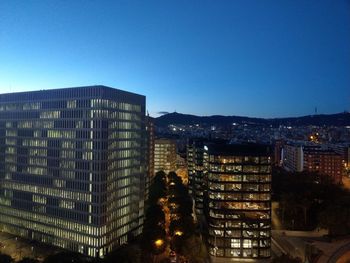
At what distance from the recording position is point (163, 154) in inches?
4924

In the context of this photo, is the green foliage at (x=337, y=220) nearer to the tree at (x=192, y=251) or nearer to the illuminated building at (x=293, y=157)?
the tree at (x=192, y=251)

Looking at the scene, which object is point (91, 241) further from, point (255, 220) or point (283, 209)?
point (283, 209)

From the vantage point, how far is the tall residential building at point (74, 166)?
49062 mm

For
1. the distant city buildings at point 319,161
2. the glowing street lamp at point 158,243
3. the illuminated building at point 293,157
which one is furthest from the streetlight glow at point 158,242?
the illuminated building at point 293,157

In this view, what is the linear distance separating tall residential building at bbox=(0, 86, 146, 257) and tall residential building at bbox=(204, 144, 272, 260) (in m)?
14.3

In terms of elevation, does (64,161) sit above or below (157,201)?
above

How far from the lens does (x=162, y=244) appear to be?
160 ft

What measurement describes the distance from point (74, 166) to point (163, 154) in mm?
75198

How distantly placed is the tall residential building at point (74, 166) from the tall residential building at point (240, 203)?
14.3 m

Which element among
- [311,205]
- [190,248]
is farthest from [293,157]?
[190,248]

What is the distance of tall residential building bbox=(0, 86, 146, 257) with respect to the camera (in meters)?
49.1

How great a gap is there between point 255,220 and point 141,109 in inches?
1061

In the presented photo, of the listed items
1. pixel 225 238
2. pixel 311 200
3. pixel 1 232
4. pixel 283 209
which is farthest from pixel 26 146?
pixel 311 200

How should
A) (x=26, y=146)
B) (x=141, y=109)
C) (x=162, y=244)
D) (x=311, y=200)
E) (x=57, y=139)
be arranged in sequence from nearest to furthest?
(x=162, y=244) < (x=57, y=139) < (x=26, y=146) < (x=141, y=109) < (x=311, y=200)
